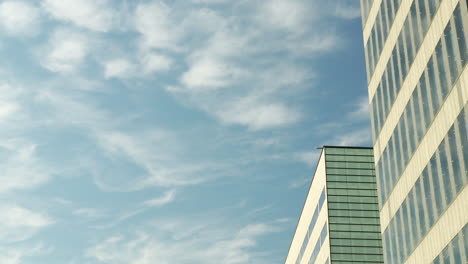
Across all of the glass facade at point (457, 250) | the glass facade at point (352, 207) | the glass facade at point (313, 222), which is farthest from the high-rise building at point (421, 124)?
the glass facade at point (313, 222)

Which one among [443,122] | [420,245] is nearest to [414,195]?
[420,245]

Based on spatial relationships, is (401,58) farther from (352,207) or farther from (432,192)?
(352,207)

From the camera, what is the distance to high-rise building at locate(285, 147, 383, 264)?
75312mm

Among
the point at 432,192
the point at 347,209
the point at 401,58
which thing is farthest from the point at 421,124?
the point at 347,209

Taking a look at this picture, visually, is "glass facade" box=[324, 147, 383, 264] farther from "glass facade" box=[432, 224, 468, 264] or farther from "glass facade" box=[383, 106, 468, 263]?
"glass facade" box=[432, 224, 468, 264]

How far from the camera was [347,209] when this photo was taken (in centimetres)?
7762

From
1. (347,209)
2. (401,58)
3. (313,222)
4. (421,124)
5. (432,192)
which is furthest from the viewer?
(313,222)

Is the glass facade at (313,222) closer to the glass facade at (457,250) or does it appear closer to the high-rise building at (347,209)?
the high-rise building at (347,209)

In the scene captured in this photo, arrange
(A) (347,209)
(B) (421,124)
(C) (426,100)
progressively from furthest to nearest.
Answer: (A) (347,209), (B) (421,124), (C) (426,100)

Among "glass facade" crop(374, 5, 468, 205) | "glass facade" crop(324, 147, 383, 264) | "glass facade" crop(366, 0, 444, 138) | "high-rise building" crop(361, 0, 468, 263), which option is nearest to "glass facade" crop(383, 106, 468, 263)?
"high-rise building" crop(361, 0, 468, 263)

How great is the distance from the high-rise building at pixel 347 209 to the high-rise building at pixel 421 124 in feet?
60.7

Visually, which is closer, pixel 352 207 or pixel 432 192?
pixel 432 192

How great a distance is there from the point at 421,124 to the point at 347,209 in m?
31.0

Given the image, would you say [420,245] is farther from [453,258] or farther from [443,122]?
[443,122]
